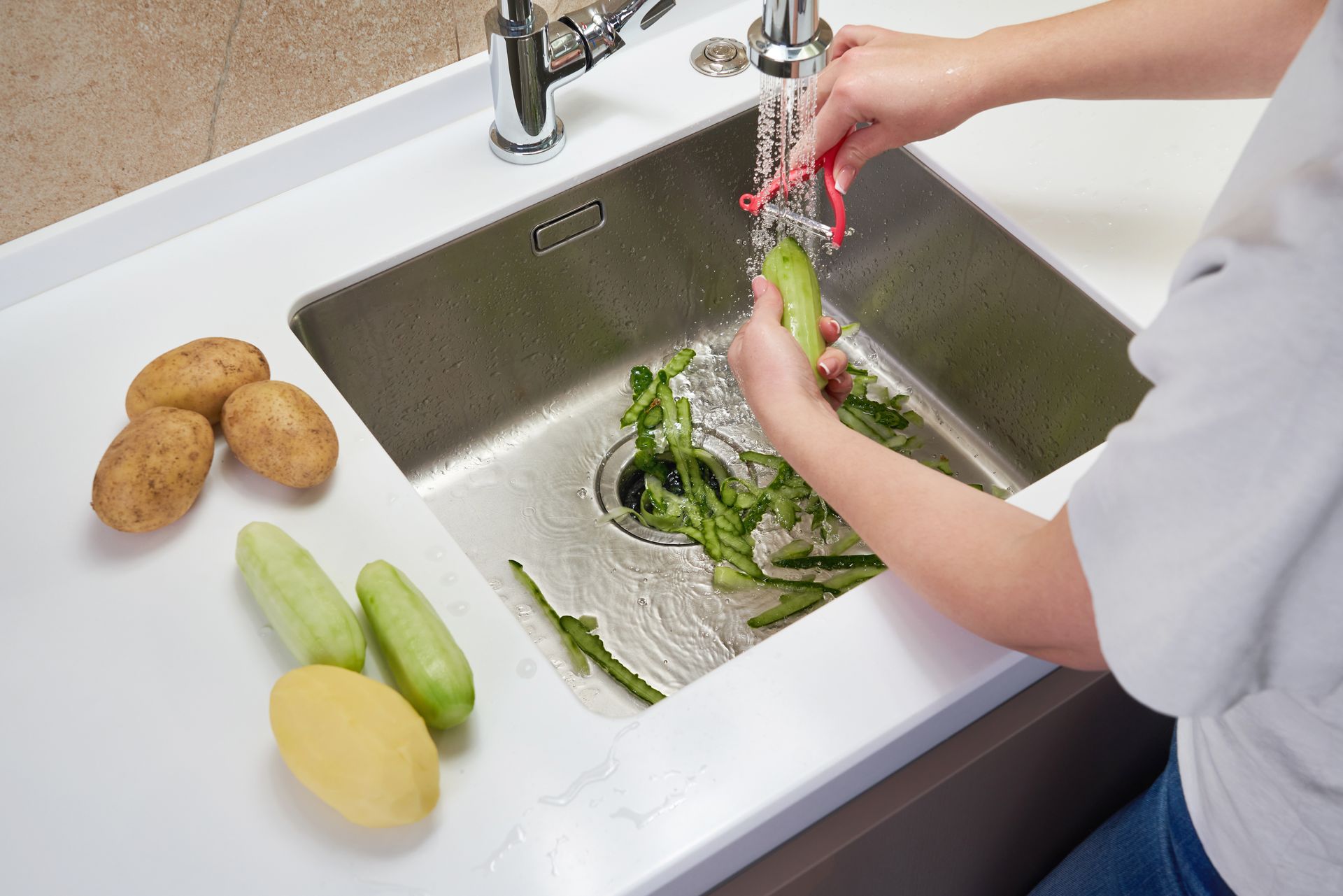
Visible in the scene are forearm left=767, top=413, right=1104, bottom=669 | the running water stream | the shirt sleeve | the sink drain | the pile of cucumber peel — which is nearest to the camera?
the shirt sleeve

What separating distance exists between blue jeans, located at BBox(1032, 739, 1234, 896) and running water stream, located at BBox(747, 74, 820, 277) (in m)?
0.56

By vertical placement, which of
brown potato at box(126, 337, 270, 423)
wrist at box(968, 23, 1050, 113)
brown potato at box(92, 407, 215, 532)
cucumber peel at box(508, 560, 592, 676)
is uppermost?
brown potato at box(126, 337, 270, 423)

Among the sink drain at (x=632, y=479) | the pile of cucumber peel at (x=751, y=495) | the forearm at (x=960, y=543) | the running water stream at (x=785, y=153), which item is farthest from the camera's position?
the sink drain at (x=632, y=479)

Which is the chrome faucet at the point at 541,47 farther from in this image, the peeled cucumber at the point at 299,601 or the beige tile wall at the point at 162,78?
the peeled cucumber at the point at 299,601

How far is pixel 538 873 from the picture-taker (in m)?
0.56

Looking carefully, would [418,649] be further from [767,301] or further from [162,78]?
[162,78]

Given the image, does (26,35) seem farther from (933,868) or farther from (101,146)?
(933,868)

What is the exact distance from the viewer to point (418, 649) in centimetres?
60

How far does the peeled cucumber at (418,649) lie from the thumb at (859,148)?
1.74 ft

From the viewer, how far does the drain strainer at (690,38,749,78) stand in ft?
3.52

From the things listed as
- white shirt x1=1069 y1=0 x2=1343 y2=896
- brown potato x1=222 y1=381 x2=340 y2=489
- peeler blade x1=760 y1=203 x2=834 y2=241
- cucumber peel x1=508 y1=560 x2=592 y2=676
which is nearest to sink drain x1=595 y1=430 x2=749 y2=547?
cucumber peel x1=508 y1=560 x2=592 y2=676

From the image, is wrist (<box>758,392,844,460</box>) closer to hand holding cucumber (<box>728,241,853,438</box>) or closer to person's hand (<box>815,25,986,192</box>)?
hand holding cucumber (<box>728,241,853,438</box>)

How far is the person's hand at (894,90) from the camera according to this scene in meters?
0.88

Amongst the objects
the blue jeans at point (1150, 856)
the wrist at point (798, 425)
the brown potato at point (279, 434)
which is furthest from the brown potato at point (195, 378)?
the blue jeans at point (1150, 856)
